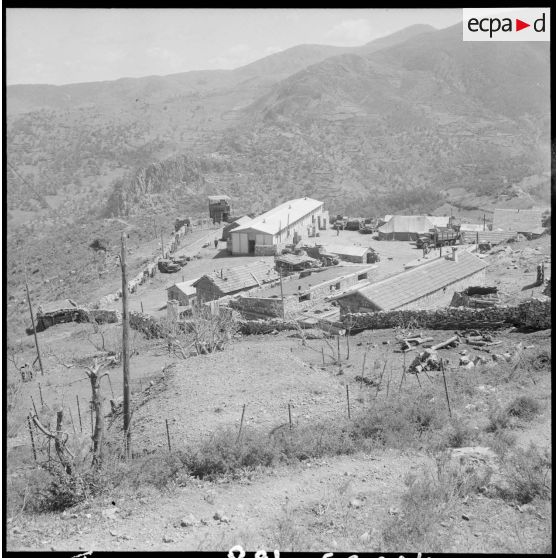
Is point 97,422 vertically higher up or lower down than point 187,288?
lower down

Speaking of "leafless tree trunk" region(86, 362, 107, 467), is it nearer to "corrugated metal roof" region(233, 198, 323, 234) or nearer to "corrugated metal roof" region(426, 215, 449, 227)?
"corrugated metal roof" region(233, 198, 323, 234)

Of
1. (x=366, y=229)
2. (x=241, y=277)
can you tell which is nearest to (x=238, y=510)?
(x=241, y=277)

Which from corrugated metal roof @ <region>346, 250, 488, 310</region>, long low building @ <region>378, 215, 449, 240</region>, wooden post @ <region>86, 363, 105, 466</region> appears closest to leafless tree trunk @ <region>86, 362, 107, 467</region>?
wooden post @ <region>86, 363, 105, 466</region>

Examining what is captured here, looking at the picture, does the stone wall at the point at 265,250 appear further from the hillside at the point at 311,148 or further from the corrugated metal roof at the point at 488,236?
the corrugated metal roof at the point at 488,236

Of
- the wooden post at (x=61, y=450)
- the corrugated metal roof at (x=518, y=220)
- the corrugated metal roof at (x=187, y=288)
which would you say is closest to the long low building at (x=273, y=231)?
the corrugated metal roof at (x=187, y=288)

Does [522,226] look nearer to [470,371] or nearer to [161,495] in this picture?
[470,371]

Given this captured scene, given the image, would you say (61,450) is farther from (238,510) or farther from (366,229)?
(366,229)
